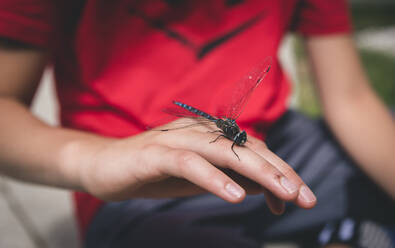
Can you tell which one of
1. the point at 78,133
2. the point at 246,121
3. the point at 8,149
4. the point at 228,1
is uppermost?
the point at 228,1

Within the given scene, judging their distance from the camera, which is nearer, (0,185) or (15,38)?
(15,38)

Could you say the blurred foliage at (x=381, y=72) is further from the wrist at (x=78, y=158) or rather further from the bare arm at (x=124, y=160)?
the wrist at (x=78, y=158)

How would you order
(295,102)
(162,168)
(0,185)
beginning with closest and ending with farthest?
1. (162,168)
2. (0,185)
3. (295,102)

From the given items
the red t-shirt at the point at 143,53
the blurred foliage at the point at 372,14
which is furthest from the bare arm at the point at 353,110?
the blurred foliage at the point at 372,14

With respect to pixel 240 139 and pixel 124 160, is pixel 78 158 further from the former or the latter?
pixel 240 139

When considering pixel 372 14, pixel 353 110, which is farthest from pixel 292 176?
pixel 372 14

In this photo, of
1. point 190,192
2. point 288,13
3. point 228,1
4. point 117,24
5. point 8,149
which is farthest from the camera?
point 288,13

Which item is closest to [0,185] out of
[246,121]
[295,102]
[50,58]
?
[50,58]

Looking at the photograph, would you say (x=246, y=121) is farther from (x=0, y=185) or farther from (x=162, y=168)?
(x=0, y=185)

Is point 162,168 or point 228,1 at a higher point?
point 228,1
